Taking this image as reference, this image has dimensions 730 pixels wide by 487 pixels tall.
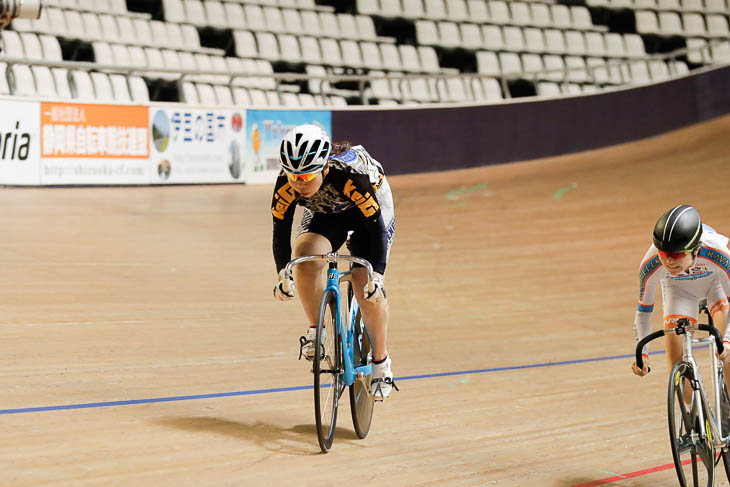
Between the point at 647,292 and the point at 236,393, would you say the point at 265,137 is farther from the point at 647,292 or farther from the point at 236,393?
the point at 647,292

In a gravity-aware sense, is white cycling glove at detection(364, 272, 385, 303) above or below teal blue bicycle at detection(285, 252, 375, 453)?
above

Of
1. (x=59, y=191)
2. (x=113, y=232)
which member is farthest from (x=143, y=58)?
(x=113, y=232)

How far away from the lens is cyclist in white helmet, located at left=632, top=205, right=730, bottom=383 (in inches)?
94.8

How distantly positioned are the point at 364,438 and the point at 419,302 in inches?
107

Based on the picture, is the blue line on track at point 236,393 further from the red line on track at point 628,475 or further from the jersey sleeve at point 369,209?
the red line on track at point 628,475

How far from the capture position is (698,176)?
393 inches

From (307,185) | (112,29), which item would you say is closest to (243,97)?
(112,29)

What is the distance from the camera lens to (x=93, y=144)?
26.8ft

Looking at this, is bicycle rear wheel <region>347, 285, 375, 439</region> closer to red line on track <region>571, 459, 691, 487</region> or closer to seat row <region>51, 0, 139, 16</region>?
red line on track <region>571, 459, 691, 487</region>

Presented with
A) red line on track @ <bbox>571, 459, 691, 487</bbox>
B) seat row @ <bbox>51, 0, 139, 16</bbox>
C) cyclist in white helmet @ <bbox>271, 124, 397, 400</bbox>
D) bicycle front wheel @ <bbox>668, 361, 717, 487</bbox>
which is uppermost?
seat row @ <bbox>51, 0, 139, 16</bbox>

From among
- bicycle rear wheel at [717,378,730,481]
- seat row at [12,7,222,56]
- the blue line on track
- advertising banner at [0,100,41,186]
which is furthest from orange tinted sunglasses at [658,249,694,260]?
seat row at [12,7,222,56]

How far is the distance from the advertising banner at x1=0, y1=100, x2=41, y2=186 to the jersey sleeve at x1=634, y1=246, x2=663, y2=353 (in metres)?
6.34

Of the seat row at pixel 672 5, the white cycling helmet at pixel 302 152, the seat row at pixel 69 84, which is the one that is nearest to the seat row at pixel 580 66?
the seat row at pixel 672 5

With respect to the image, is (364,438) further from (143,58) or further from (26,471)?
(143,58)
